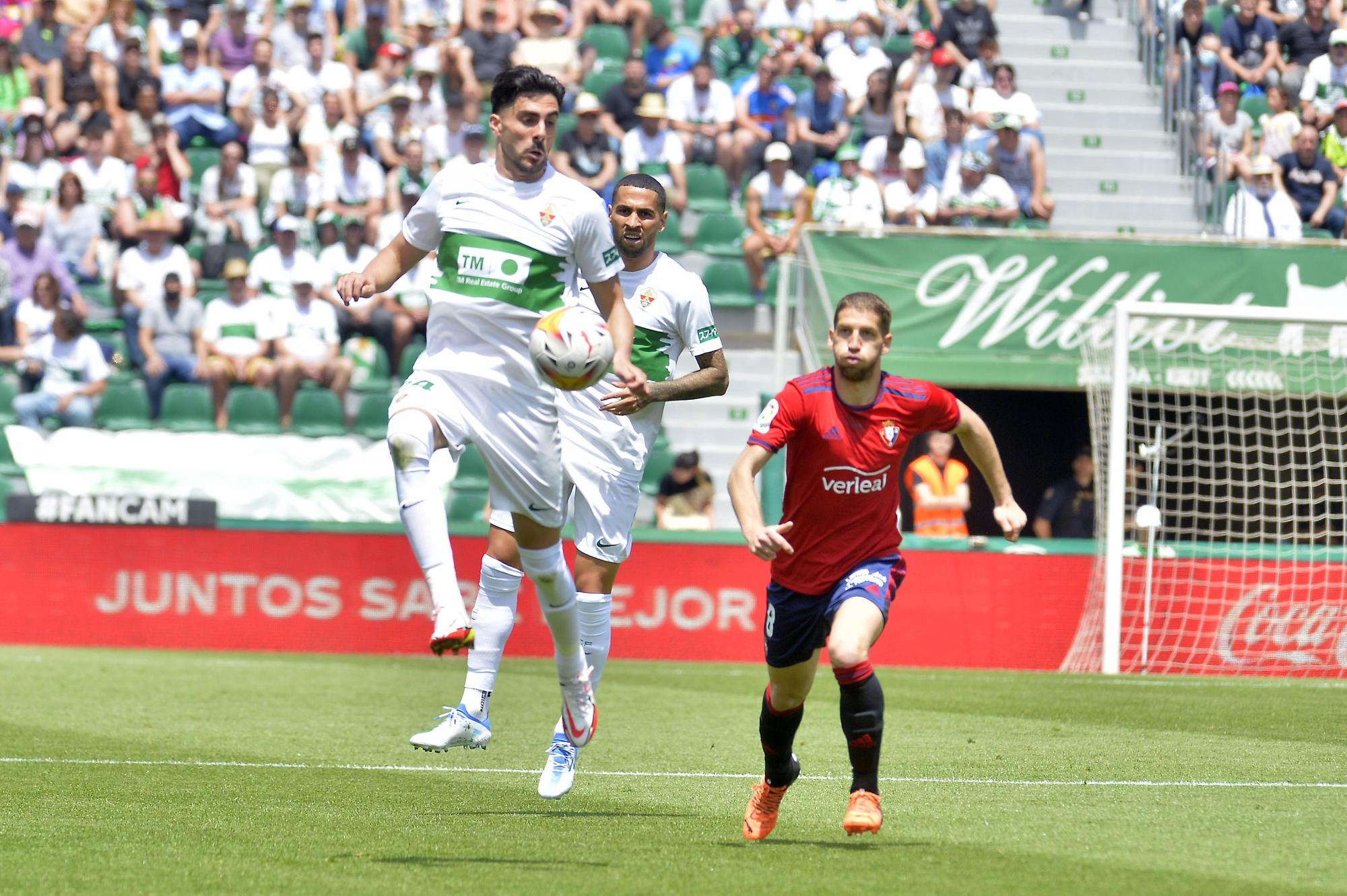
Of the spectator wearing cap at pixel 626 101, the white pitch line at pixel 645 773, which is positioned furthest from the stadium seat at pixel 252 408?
the white pitch line at pixel 645 773

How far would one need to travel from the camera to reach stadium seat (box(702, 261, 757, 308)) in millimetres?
20250

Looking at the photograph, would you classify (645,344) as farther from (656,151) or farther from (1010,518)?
(656,151)

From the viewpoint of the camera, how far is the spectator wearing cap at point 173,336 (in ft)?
63.2

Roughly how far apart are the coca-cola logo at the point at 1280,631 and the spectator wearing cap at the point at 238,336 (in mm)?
10061

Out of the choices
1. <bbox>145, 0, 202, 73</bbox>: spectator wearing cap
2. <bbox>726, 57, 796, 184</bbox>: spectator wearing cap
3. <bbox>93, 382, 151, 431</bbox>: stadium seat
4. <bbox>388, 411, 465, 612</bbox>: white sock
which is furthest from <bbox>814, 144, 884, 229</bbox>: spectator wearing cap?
<bbox>388, 411, 465, 612</bbox>: white sock

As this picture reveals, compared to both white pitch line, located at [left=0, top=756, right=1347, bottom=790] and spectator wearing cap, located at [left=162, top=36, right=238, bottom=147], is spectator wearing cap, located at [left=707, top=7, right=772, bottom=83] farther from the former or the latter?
white pitch line, located at [left=0, top=756, right=1347, bottom=790]

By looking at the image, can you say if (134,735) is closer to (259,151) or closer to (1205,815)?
(1205,815)

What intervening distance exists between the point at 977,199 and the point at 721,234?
294cm

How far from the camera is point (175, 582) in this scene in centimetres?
1680

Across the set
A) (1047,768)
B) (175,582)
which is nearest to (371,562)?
(175,582)

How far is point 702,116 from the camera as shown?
851 inches

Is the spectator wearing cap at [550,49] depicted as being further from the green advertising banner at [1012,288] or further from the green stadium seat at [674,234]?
the green advertising banner at [1012,288]

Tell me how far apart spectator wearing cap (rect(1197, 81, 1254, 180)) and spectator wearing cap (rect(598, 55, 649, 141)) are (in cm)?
660

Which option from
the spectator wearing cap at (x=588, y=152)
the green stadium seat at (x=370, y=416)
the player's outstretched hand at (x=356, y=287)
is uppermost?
the spectator wearing cap at (x=588, y=152)
